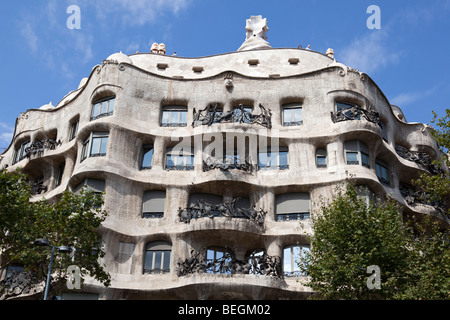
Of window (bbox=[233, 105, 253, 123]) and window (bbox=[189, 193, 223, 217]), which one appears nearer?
window (bbox=[189, 193, 223, 217])

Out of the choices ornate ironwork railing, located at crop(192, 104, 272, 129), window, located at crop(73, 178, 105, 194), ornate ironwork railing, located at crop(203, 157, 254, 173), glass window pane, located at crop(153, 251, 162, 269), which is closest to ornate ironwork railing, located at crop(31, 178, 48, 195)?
window, located at crop(73, 178, 105, 194)

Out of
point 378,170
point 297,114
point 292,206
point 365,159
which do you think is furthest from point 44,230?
point 378,170

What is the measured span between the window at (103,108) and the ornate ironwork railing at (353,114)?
39.9 feet

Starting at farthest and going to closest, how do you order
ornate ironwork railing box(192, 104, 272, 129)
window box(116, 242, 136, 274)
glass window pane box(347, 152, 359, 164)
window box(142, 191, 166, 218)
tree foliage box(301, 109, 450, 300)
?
ornate ironwork railing box(192, 104, 272, 129)
glass window pane box(347, 152, 359, 164)
window box(142, 191, 166, 218)
window box(116, 242, 136, 274)
tree foliage box(301, 109, 450, 300)

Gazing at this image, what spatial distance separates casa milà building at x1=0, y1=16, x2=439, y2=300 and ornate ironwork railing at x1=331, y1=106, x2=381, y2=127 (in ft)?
0.25

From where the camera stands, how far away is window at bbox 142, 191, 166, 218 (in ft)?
93.6

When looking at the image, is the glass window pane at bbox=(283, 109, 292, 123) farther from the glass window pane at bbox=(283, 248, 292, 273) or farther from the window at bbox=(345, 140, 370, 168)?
the glass window pane at bbox=(283, 248, 292, 273)

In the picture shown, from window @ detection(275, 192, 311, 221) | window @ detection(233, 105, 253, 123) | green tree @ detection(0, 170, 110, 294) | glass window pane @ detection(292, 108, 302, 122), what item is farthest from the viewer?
glass window pane @ detection(292, 108, 302, 122)

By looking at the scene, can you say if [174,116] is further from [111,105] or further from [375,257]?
[375,257]

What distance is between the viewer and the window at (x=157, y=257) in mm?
26995

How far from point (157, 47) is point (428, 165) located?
19.4 meters

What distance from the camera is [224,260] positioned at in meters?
25.7

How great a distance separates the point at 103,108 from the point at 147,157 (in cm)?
386
